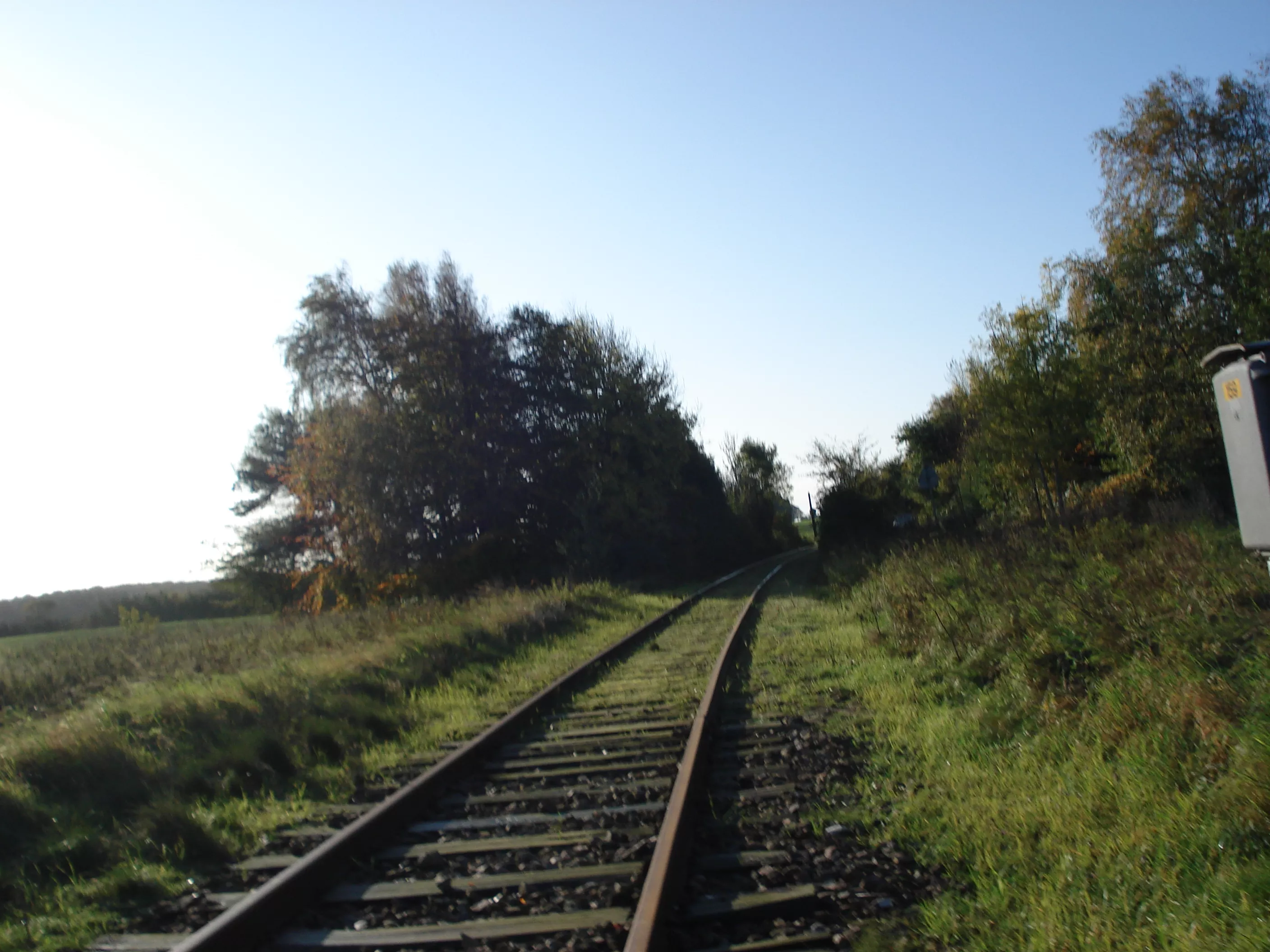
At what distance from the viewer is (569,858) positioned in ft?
15.9

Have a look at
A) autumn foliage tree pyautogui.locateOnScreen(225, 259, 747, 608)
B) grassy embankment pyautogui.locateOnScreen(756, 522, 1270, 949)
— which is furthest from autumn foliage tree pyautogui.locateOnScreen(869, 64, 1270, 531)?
autumn foliage tree pyautogui.locateOnScreen(225, 259, 747, 608)

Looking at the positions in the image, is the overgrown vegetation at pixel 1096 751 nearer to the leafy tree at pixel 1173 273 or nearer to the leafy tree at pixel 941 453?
the leafy tree at pixel 1173 273

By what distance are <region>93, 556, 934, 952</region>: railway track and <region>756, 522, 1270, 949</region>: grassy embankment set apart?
21.2 inches

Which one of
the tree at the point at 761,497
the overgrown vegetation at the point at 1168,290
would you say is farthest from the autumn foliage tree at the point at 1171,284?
the tree at the point at 761,497

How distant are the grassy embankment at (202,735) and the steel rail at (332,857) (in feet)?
2.22

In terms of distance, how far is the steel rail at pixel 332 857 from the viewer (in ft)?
13.0

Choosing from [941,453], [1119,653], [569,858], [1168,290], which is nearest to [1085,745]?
[1119,653]

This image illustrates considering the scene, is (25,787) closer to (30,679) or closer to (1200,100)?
(30,679)

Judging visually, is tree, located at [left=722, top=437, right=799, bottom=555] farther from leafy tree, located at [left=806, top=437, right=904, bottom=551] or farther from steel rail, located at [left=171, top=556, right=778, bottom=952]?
steel rail, located at [left=171, top=556, right=778, bottom=952]

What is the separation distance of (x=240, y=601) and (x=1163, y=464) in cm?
4094

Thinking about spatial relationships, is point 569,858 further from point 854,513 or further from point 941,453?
point 941,453

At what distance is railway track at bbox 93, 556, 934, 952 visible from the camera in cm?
396

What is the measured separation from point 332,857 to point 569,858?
48.1 inches

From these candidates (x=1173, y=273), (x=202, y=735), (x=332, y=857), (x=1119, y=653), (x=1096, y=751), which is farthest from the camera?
(x=1173, y=273)
